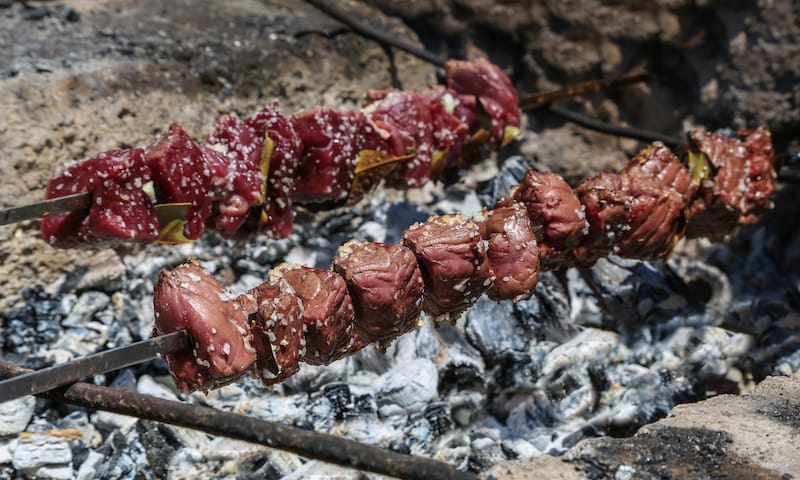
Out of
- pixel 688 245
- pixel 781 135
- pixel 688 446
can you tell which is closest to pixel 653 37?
pixel 781 135

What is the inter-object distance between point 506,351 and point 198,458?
1330 mm

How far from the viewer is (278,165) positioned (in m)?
3.19

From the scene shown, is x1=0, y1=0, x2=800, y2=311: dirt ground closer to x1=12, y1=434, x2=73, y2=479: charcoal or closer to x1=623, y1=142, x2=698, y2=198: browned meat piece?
x1=12, y1=434, x2=73, y2=479: charcoal

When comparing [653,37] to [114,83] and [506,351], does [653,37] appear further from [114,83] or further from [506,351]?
[114,83]

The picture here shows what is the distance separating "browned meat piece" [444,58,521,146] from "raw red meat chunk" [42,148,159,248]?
5.33ft

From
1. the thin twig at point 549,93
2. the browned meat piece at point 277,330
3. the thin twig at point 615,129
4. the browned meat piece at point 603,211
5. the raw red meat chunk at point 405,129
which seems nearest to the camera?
the browned meat piece at point 277,330

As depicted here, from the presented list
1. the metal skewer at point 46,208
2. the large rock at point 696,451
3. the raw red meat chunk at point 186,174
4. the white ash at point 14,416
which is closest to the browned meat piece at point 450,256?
the large rock at point 696,451

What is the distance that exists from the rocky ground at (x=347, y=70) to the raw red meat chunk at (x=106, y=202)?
0.60 metres

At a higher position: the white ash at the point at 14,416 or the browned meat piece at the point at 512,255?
the browned meat piece at the point at 512,255

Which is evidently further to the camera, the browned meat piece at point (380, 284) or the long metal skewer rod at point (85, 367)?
the browned meat piece at point (380, 284)

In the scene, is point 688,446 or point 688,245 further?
point 688,245

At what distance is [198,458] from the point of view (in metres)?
3.02

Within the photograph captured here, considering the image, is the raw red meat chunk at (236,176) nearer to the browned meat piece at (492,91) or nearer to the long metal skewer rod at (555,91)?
the browned meat piece at (492,91)

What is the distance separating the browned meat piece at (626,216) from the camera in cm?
302
